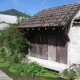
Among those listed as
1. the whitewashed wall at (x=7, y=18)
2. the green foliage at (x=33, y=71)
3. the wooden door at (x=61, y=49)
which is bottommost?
the green foliage at (x=33, y=71)

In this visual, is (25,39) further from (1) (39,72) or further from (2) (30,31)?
(1) (39,72)

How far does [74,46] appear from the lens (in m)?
11.6

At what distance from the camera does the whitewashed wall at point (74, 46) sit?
11492 millimetres

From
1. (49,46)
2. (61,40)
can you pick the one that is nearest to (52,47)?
(49,46)

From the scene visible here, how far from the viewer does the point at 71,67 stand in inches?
437

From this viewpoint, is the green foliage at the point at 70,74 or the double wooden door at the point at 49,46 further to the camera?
the double wooden door at the point at 49,46

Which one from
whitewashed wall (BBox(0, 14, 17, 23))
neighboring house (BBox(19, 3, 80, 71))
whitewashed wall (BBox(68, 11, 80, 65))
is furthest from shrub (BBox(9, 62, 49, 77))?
whitewashed wall (BBox(0, 14, 17, 23))

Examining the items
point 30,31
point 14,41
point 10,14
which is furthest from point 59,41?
point 10,14

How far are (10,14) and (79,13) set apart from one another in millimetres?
38258

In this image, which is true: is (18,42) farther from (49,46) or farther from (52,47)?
(52,47)

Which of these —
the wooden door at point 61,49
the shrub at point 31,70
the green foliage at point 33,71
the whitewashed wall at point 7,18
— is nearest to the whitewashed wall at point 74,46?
the wooden door at point 61,49

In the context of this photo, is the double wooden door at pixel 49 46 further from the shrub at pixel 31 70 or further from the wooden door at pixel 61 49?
the shrub at pixel 31 70

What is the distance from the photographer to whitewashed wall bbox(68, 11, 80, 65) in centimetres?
1149

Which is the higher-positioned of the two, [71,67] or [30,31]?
[30,31]
